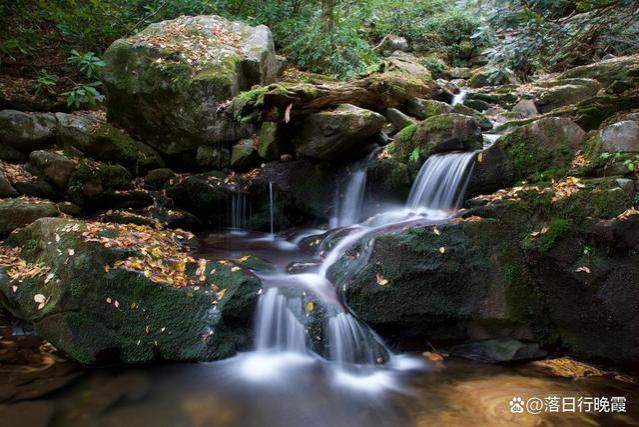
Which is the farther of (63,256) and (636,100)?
(636,100)

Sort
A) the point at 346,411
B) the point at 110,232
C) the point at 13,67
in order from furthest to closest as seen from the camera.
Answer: the point at 13,67 → the point at 110,232 → the point at 346,411

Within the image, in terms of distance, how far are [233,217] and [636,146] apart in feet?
21.5

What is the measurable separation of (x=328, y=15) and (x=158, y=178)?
20.6ft

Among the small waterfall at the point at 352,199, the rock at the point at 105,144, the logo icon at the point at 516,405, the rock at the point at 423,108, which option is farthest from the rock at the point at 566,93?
the rock at the point at 105,144

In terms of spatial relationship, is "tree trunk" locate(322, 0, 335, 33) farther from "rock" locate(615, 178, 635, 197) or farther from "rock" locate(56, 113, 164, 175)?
"rock" locate(615, 178, 635, 197)

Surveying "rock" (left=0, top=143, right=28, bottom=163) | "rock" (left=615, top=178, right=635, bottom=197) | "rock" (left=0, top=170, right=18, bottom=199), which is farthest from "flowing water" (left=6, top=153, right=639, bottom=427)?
"rock" (left=0, top=143, right=28, bottom=163)

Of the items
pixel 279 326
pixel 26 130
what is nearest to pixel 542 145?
pixel 279 326

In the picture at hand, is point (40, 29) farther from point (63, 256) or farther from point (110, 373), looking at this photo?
point (110, 373)

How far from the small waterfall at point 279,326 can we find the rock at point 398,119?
488 cm

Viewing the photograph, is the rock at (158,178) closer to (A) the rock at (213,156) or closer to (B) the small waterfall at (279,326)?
(A) the rock at (213,156)

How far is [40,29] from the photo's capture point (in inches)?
350

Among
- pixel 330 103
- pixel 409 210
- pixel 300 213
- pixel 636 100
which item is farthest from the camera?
pixel 300 213

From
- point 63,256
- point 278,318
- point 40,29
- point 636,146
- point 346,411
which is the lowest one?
point 346,411

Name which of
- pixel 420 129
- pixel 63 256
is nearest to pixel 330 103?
pixel 420 129
